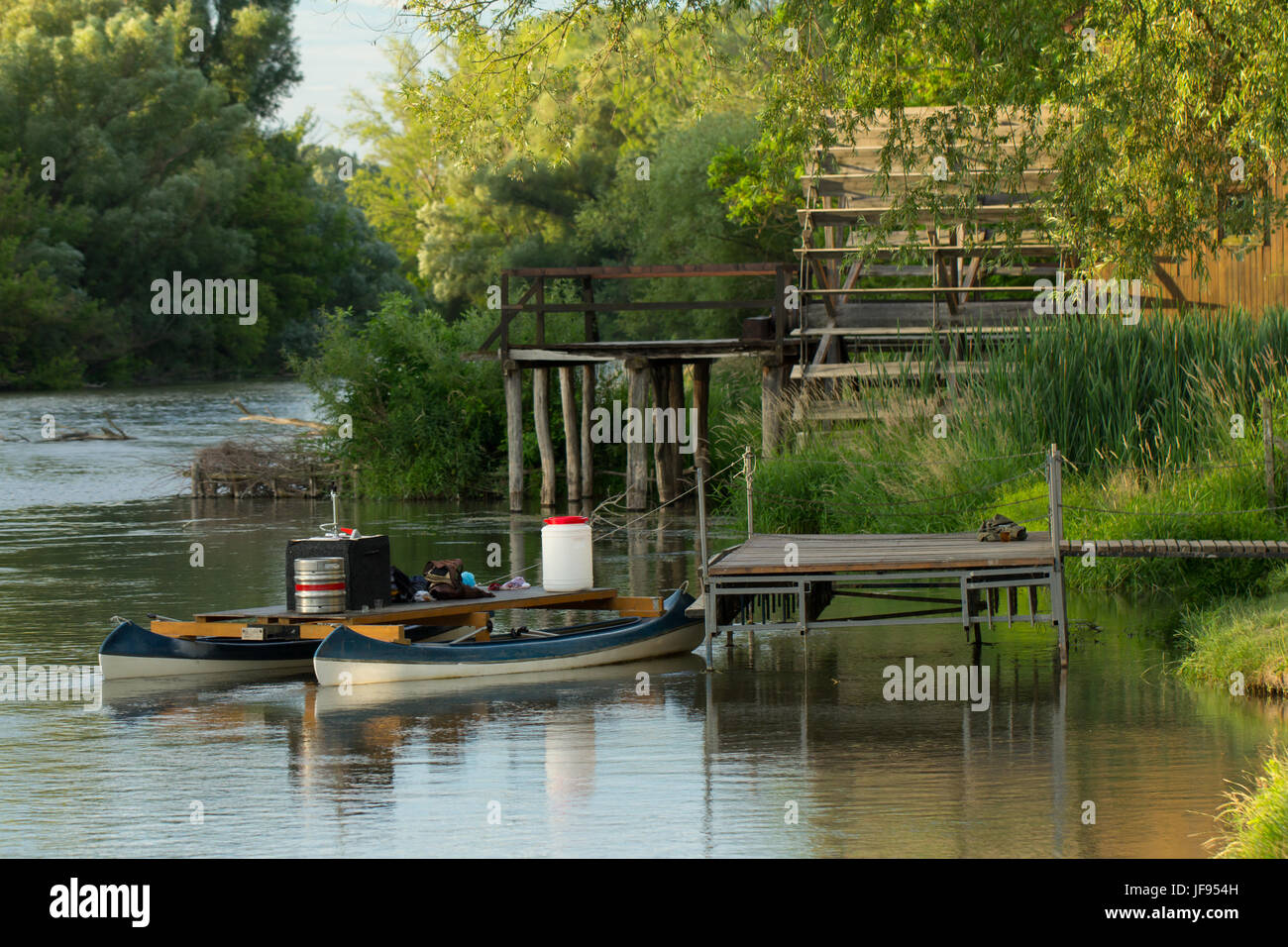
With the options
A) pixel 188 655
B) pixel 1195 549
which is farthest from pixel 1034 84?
pixel 188 655

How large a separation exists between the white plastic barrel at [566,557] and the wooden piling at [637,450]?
1345 centimetres

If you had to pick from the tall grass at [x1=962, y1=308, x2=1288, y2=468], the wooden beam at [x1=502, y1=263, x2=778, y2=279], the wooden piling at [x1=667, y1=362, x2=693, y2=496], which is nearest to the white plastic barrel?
the tall grass at [x1=962, y1=308, x2=1288, y2=468]

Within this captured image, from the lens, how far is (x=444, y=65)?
7544 centimetres

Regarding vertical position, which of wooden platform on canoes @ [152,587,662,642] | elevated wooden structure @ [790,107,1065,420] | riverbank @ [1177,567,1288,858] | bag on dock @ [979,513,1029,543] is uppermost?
elevated wooden structure @ [790,107,1065,420]

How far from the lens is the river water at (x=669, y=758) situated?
340 inches

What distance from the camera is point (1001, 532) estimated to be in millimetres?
14469

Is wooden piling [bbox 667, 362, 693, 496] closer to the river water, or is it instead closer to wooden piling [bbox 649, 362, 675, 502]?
wooden piling [bbox 649, 362, 675, 502]

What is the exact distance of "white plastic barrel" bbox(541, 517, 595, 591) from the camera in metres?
14.8

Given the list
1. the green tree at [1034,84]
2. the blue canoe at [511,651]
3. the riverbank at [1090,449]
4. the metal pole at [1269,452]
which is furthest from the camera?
the riverbank at [1090,449]

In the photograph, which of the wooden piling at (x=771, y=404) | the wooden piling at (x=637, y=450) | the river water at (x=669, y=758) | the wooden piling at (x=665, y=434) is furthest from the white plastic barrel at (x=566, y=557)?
the wooden piling at (x=665, y=434)

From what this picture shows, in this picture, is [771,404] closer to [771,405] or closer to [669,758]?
[771,405]

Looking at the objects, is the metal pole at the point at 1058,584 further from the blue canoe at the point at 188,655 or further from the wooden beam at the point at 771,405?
the wooden beam at the point at 771,405

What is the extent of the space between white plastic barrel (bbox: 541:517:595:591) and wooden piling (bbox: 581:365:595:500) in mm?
15663

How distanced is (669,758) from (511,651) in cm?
328
